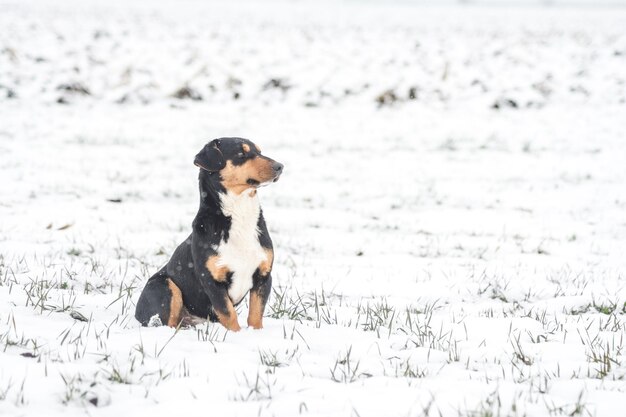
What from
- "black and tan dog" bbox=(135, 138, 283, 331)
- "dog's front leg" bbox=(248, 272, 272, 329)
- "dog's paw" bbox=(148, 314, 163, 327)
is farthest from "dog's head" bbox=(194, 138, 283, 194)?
"dog's paw" bbox=(148, 314, 163, 327)

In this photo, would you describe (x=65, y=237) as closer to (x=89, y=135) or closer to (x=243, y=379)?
(x=243, y=379)

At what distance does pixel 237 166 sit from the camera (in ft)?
13.6

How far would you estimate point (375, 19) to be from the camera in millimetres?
42844

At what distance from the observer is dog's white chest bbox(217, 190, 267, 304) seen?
4113 mm

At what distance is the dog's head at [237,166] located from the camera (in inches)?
161

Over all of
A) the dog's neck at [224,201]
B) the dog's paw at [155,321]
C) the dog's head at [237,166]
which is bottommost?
the dog's paw at [155,321]

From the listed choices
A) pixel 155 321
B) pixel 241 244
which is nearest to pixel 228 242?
pixel 241 244

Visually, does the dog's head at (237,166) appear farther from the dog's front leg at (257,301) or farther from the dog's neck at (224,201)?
the dog's front leg at (257,301)

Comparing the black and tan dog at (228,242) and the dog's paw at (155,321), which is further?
the dog's paw at (155,321)

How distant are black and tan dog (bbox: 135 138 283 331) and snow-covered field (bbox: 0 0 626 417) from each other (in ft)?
0.71

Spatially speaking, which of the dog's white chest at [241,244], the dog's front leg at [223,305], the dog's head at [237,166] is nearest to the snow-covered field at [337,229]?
the dog's front leg at [223,305]

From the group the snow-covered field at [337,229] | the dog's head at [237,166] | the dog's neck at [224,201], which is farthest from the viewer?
the dog's neck at [224,201]

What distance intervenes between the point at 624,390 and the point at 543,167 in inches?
340

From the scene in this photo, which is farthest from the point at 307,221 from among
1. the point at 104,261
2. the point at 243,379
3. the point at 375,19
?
the point at 375,19
